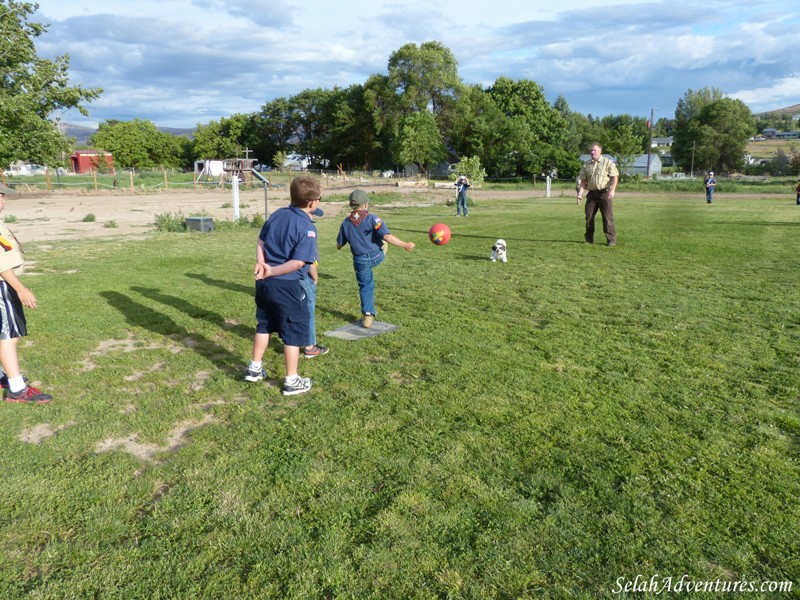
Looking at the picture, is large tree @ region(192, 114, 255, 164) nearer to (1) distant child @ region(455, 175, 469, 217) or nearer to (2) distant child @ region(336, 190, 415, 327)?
(1) distant child @ region(455, 175, 469, 217)

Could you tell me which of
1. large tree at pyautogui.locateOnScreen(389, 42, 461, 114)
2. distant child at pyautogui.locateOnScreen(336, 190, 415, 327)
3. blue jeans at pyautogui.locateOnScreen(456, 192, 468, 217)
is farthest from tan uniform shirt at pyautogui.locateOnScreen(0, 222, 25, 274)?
large tree at pyautogui.locateOnScreen(389, 42, 461, 114)

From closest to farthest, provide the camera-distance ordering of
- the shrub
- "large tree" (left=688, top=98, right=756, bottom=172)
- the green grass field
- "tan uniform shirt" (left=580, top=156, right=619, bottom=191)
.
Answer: the green grass field < "tan uniform shirt" (left=580, top=156, right=619, bottom=191) < the shrub < "large tree" (left=688, top=98, right=756, bottom=172)

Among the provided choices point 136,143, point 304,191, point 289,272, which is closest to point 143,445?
point 289,272

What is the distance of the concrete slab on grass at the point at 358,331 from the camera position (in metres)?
7.11

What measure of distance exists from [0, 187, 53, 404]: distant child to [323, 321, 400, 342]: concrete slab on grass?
311cm

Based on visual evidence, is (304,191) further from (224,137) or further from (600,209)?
(224,137)

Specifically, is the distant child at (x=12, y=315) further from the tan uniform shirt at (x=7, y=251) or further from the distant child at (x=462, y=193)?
the distant child at (x=462, y=193)

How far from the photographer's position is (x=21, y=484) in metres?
3.77

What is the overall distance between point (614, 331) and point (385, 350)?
9.26 feet

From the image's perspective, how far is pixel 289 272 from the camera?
5090 mm

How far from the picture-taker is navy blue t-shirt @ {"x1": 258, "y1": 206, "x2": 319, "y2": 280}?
508 centimetres

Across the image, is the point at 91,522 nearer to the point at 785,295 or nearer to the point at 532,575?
the point at 532,575

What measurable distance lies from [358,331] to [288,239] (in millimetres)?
2498

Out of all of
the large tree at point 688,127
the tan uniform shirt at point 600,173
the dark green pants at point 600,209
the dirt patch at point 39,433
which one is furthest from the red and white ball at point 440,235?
the large tree at point 688,127
